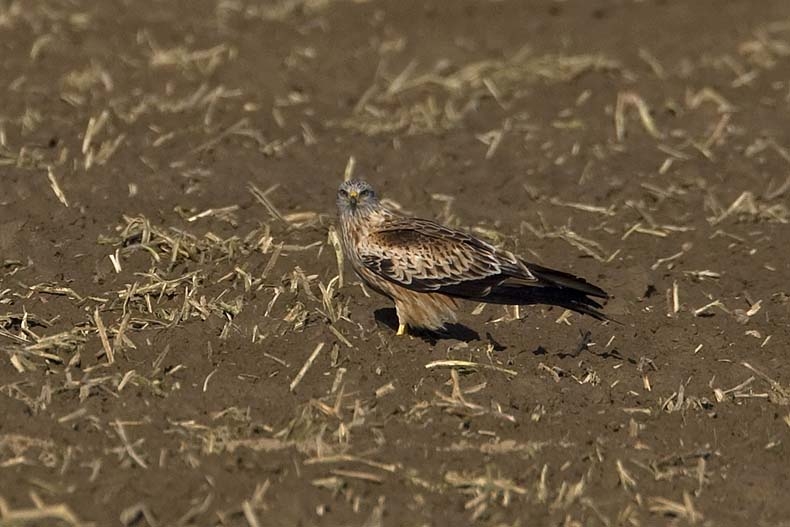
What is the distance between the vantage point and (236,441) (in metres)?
8.36

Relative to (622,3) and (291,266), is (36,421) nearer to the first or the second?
(291,266)

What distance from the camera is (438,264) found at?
A: 407 inches

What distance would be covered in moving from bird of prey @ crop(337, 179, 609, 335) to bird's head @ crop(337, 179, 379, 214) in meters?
0.08

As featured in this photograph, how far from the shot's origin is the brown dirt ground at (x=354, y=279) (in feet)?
26.3

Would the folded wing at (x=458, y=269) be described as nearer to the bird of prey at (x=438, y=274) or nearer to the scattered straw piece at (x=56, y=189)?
the bird of prey at (x=438, y=274)

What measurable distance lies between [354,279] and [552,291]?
189 centimetres

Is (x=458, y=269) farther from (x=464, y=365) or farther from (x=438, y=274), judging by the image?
(x=464, y=365)

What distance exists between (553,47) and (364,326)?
29.7ft

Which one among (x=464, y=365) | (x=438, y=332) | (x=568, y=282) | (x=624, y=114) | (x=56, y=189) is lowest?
(x=624, y=114)

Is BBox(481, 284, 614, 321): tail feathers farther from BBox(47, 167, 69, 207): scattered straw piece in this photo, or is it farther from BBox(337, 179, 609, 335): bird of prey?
BBox(47, 167, 69, 207): scattered straw piece

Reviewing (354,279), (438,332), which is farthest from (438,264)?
(354,279)

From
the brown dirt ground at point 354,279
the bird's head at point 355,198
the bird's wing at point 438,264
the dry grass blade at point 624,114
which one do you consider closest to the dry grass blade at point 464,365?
the brown dirt ground at point 354,279

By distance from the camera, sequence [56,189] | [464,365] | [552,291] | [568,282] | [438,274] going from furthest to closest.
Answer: [56,189], [438,274], [552,291], [568,282], [464,365]

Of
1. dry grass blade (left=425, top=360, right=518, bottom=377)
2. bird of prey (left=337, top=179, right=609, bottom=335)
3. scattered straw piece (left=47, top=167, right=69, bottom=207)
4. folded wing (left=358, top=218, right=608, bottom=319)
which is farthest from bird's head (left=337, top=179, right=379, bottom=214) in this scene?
scattered straw piece (left=47, top=167, right=69, bottom=207)
